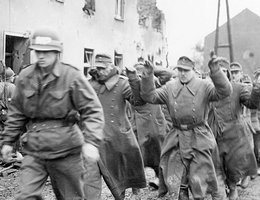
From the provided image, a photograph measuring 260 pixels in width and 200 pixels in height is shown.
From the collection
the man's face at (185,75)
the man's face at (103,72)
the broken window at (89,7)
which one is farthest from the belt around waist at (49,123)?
the broken window at (89,7)

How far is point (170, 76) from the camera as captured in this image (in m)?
10.1

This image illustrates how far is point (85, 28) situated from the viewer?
62.5 ft

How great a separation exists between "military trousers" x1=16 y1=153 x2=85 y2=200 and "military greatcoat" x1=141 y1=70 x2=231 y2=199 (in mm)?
Answer: 1931

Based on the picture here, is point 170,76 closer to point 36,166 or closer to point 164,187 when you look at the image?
point 164,187

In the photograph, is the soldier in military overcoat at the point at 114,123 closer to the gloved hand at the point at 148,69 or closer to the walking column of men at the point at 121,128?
the walking column of men at the point at 121,128

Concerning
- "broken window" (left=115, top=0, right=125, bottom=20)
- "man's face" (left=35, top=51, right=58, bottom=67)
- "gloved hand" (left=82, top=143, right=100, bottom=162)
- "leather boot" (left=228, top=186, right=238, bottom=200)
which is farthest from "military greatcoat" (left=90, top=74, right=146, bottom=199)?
"broken window" (left=115, top=0, right=125, bottom=20)

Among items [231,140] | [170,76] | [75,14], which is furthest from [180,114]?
[75,14]

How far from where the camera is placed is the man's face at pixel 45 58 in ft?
16.3

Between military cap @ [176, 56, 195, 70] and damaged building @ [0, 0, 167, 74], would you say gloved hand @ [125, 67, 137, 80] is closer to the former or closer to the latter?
military cap @ [176, 56, 195, 70]

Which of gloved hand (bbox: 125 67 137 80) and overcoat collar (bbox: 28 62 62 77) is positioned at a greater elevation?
overcoat collar (bbox: 28 62 62 77)

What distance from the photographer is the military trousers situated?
4.93 m

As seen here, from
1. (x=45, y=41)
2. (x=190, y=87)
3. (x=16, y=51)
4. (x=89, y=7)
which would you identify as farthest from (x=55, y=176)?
(x=89, y=7)

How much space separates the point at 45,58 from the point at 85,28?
1423 centimetres

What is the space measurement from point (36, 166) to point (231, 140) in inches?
163
